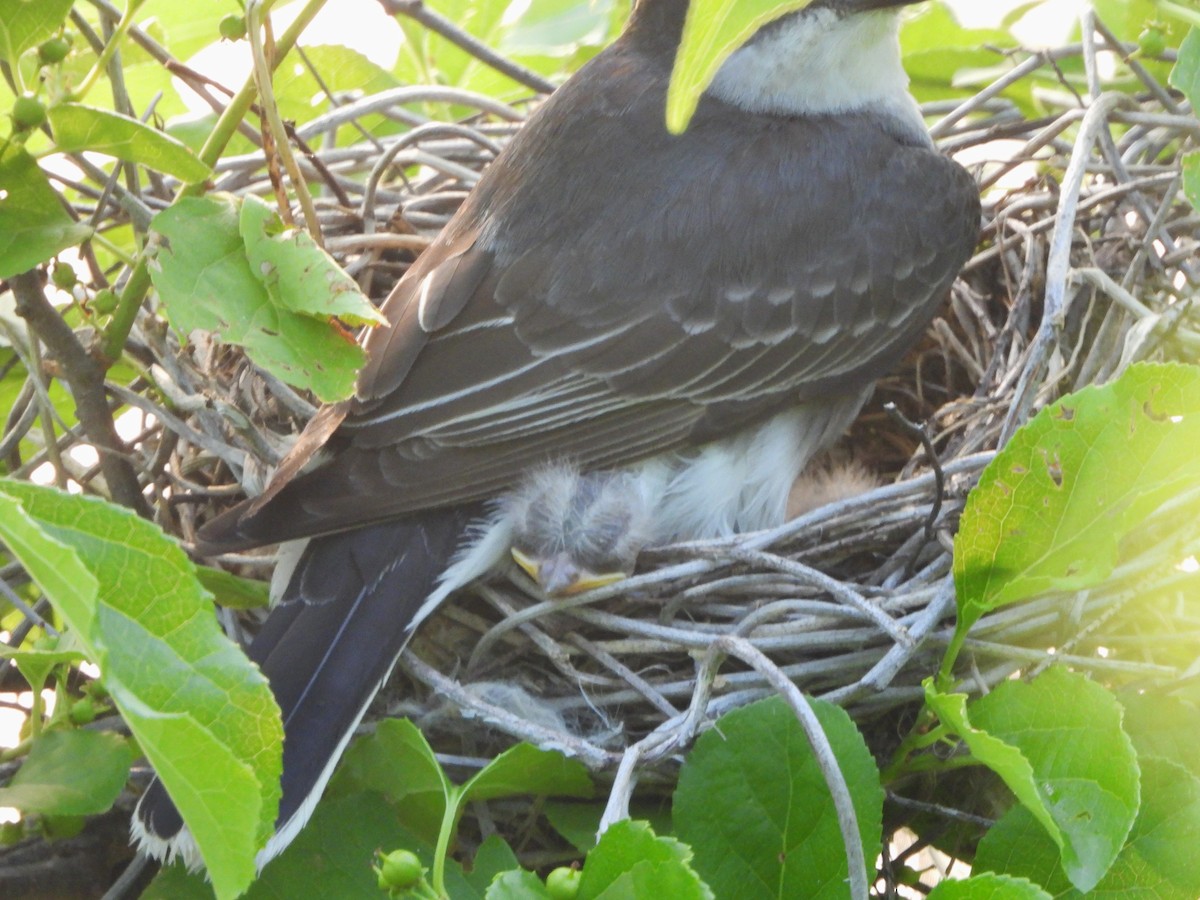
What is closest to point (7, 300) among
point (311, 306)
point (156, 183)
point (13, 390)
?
point (13, 390)

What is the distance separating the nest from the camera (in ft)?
6.13

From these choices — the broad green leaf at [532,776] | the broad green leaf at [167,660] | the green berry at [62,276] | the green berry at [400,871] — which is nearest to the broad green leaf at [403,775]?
→ the broad green leaf at [532,776]

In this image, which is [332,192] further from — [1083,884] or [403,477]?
[1083,884]

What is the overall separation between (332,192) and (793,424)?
97 cm

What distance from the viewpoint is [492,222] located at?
8.04 ft

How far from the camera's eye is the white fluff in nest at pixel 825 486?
266cm

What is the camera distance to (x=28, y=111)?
1514mm

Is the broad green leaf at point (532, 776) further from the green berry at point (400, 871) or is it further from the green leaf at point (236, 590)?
the green leaf at point (236, 590)

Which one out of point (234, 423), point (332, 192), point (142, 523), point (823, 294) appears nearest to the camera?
point (142, 523)

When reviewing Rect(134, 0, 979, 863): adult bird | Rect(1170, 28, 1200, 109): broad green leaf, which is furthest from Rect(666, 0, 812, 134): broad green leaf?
Rect(134, 0, 979, 863): adult bird

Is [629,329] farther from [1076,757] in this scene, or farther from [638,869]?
[638,869]

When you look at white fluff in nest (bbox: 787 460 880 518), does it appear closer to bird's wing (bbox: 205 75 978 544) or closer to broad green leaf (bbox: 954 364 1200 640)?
bird's wing (bbox: 205 75 978 544)

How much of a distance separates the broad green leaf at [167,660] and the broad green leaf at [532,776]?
0.53 m

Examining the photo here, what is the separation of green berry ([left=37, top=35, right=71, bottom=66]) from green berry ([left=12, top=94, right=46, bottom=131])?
0.14 feet
